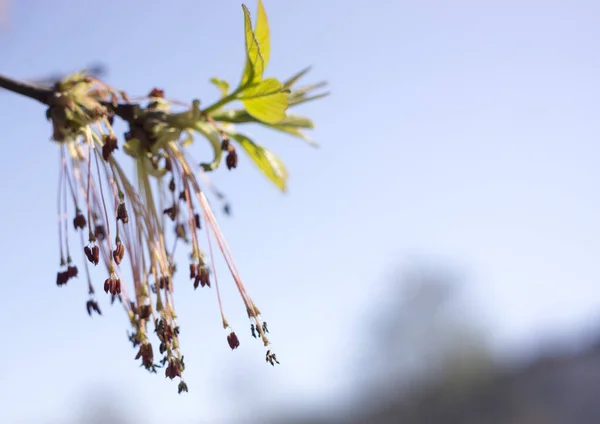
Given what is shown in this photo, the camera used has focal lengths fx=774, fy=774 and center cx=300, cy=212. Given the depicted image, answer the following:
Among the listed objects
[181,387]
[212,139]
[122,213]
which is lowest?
[181,387]

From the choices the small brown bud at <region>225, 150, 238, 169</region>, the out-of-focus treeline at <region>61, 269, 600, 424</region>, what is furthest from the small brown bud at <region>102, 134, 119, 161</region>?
the out-of-focus treeline at <region>61, 269, 600, 424</region>

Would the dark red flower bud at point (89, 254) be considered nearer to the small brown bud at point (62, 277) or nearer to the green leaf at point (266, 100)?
the small brown bud at point (62, 277)

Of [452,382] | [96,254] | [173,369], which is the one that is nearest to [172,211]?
[96,254]

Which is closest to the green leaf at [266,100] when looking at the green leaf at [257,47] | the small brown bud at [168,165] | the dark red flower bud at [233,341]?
the green leaf at [257,47]

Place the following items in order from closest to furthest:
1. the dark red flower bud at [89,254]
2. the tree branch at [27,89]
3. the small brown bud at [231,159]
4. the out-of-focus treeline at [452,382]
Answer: the tree branch at [27,89], the dark red flower bud at [89,254], the small brown bud at [231,159], the out-of-focus treeline at [452,382]

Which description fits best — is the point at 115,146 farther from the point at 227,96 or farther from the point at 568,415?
the point at 568,415

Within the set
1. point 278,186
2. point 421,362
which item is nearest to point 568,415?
point 421,362

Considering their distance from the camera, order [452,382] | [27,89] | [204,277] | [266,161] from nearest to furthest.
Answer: [27,89] < [204,277] < [266,161] < [452,382]

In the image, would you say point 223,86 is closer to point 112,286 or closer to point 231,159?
point 231,159
